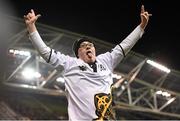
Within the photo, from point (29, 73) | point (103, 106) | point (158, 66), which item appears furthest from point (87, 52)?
point (158, 66)

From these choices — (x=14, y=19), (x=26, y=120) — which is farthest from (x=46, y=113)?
(x=14, y=19)

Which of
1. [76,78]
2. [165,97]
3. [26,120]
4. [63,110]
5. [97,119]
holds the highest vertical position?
[165,97]

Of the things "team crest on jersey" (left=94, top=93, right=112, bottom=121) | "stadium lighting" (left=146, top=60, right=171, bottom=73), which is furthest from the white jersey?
"stadium lighting" (left=146, top=60, right=171, bottom=73)

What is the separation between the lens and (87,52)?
11.5 feet

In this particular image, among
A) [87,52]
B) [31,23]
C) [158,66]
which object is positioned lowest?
[87,52]

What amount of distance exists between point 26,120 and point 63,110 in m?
2.52

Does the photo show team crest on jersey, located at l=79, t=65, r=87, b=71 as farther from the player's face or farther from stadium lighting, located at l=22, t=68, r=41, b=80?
stadium lighting, located at l=22, t=68, r=41, b=80

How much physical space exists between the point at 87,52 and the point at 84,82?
335mm

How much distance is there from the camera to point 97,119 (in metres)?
3.14

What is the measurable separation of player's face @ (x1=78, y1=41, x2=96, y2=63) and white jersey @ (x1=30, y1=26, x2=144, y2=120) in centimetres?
5

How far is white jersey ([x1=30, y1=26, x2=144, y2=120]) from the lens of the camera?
10.5 feet

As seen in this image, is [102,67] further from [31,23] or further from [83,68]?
[31,23]

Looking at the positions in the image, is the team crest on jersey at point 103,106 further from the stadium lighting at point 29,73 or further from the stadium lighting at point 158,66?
the stadium lighting at point 158,66

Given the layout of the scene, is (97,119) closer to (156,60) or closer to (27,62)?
(27,62)
